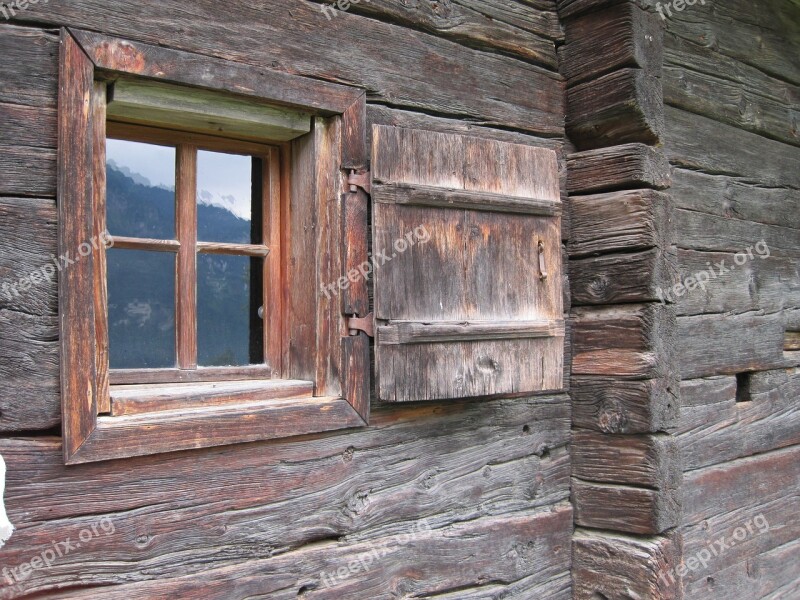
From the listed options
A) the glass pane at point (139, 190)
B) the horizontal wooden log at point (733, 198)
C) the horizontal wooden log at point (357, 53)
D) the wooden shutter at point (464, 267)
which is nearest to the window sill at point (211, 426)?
the wooden shutter at point (464, 267)

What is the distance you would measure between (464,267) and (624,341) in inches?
29.4

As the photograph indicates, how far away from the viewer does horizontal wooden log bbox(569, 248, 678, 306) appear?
109 inches

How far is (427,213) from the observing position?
241 cm

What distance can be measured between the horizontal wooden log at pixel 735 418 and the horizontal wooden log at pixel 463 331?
844 millimetres

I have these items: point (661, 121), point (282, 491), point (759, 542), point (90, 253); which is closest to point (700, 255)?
point (661, 121)

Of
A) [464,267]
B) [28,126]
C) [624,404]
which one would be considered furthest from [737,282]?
[28,126]

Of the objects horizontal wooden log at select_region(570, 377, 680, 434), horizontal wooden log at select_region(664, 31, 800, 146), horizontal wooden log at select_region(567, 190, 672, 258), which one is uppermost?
horizontal wooden log at select_region(664, 31, 800, 146)

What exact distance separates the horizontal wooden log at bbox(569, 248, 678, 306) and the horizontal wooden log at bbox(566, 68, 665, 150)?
1.47 feet

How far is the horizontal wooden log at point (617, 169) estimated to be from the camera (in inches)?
111

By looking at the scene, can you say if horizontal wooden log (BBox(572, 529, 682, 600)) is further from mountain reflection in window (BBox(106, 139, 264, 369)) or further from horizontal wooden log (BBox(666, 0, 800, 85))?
horizontal wooden log (BBox(666, 0, 800, 85))

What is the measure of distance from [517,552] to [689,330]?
1.14 m

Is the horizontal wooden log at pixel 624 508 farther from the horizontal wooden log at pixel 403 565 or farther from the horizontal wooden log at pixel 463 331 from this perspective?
the horizontal wooden log at pixel 463 331

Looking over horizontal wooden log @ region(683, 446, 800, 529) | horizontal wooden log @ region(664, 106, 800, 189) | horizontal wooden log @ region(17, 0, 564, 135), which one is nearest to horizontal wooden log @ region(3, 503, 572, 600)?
horizontal wooden log @ region(683, 446, 800, 529)

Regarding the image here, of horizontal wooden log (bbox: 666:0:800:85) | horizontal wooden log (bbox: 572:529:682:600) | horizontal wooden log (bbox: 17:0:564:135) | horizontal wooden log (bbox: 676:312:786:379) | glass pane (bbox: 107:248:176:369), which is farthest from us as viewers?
horizontal wooden log (bbox: 666:0:800:85)
